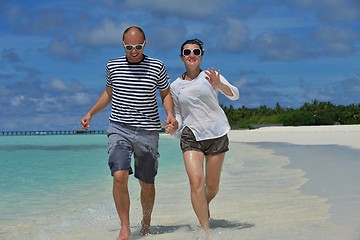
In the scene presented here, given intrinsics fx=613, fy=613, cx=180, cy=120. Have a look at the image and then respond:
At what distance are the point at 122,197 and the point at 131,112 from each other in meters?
0.75

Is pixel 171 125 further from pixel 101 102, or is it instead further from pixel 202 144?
pixel 101 102

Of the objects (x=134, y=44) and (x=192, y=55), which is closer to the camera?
(x=134, y=44)

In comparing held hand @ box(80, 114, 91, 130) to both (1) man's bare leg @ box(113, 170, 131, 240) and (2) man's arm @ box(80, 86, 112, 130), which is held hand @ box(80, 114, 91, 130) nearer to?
(2) man's arm @ box(80, 86, 112, 130)

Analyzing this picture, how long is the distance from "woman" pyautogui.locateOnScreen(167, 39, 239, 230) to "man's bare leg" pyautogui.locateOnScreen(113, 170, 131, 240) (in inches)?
22.6

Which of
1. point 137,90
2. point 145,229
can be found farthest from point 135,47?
point 145,229

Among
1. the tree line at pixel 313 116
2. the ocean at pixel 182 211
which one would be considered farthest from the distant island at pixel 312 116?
the ocean at pixel 182 211

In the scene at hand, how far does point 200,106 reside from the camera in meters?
5.63

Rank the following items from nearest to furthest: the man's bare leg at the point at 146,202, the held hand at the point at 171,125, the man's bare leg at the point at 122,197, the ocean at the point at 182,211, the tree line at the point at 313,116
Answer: the man's bare leg at the point at 122,197 < the held hand at the point at 171,125 < the ocean at the point at 182,211 < the man's bare leg at the point at 146,202 < the tree line at the point at 313,116

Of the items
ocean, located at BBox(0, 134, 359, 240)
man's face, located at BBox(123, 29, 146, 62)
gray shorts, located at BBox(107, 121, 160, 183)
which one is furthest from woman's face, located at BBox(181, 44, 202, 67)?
ocean, located at BBox(0, 134, 359, 240)

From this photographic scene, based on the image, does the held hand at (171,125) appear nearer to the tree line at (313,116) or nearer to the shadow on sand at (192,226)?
the shadow on sand at (192,226)

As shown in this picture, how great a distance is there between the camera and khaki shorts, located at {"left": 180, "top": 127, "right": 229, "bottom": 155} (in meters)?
5.64

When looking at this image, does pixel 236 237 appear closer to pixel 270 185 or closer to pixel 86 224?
pixel 86 224

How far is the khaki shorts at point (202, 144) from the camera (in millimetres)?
5641

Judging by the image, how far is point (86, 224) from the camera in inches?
273
